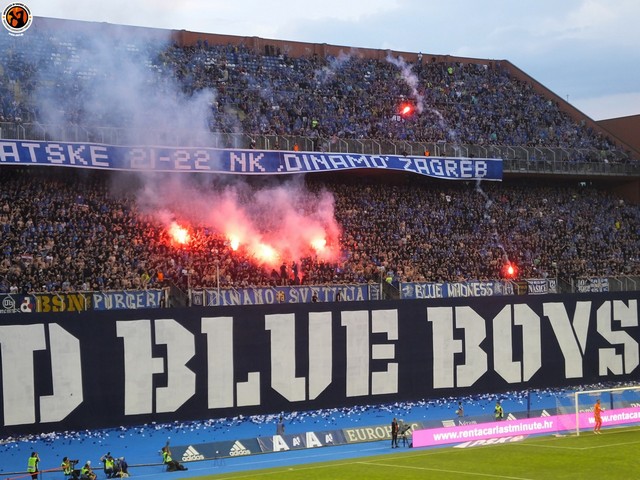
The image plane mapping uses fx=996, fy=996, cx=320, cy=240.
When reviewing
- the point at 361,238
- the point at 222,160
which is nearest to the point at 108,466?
the point at 222,160

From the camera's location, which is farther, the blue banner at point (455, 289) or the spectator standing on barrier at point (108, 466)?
the blue banner at point (455, 289)

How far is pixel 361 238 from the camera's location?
41.5 m

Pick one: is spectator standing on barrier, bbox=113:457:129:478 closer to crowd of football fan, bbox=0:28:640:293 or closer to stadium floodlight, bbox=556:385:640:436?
crowd of football fan, bbox=0:28:640:293

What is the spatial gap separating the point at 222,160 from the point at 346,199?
635 cm

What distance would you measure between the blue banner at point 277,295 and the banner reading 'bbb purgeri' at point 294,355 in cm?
37

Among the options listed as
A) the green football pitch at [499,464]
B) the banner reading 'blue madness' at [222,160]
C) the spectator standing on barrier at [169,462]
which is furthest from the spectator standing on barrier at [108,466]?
the banner reading 'blue madness' at [222,160]

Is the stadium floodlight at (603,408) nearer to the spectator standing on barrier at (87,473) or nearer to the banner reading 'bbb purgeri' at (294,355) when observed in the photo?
the banner reading 'bbb purgeri' at (294,355)

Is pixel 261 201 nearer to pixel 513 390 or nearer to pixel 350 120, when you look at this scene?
pixel 350 120

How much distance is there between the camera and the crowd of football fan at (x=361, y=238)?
113 ft

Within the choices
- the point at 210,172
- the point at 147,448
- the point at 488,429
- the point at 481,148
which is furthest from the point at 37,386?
the point at 481,148

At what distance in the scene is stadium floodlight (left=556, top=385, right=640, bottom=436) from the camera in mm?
36281

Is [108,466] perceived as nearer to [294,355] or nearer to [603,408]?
[294,355]

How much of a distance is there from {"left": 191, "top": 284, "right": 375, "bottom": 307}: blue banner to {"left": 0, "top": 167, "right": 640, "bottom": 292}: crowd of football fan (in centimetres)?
Result: 97

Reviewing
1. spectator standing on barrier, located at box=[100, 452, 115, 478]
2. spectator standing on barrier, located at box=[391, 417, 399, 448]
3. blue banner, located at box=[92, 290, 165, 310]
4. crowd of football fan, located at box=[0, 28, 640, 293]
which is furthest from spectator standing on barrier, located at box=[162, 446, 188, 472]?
spectator standing on barrier, located at box=[391, 417, 399, 448]
